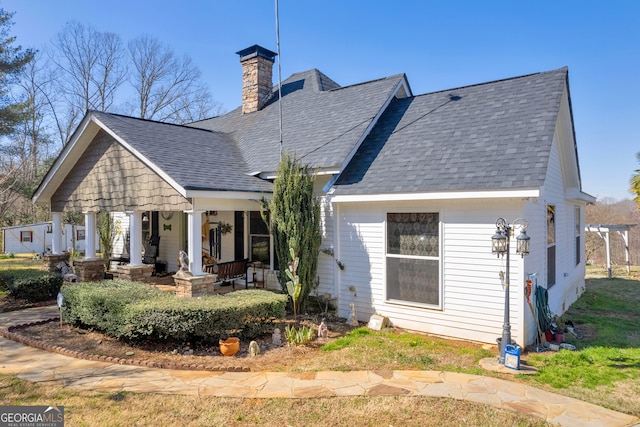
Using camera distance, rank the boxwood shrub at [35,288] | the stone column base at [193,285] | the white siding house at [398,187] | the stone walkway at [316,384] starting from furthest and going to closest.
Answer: the boxwood shrub at [35,288] < the stone column base at [193,285] < the white siding house at [398,187] < the stone walkway at [316,384]

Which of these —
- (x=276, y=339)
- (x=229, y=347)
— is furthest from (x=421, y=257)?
(x=229, y=347)

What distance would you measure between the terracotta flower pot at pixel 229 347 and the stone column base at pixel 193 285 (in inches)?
78.2

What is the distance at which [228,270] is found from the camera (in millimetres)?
9891

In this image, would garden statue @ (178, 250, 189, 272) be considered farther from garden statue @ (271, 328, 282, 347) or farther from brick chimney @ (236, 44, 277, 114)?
brick chimney @ (236, 44, 277, 114)

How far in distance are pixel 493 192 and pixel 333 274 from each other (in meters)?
4.05

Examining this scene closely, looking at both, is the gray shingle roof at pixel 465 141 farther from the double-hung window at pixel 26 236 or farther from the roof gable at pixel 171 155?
the double-hung window at pixel 26 236

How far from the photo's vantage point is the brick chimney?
1467cm

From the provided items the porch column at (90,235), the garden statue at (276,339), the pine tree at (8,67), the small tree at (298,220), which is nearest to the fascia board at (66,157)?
the porch column at (90,235)

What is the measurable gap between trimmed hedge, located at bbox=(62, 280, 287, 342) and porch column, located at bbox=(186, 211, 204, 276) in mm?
931

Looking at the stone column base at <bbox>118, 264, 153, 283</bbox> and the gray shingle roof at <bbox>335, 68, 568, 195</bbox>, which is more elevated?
the gray shingle roof at <bbox>335, 68, 568, 195</bbox>

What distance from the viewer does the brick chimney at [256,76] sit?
14.7 metres

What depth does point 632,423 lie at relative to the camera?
14.2 ft

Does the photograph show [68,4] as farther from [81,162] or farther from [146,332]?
[146,332]

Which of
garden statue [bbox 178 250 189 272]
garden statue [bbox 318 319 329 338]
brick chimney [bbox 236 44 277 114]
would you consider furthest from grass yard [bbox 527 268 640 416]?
brick chimney [bbox 236 44 277 114]
